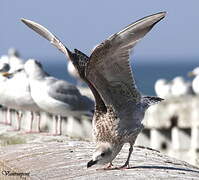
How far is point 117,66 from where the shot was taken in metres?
7.46

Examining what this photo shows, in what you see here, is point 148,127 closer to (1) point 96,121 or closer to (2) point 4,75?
(2) point 4,75

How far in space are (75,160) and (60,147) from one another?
35.8 inches

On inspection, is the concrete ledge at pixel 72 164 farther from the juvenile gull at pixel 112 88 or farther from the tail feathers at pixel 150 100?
the tail feathers at pixel 150 100

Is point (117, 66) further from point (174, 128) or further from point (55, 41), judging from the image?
point (174, 128)

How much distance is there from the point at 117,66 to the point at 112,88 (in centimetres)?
25

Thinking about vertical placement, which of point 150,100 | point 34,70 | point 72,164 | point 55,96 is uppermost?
point 34,70

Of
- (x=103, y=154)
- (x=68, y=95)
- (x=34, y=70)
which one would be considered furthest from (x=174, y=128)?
(x=103, y=154)

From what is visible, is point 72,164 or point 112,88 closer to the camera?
point 112,88

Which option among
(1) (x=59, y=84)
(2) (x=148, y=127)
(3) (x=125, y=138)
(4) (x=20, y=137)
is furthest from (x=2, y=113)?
(3) (x=125, y=138)

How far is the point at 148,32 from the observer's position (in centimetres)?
716

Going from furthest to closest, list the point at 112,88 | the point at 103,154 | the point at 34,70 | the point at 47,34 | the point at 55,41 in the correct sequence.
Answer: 1. the point at 34,70
2. the point at 47,34
3. the point at 55,41
4. the point at 112,88
5. the point at 103,154

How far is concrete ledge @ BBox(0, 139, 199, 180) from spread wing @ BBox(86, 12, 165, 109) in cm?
72

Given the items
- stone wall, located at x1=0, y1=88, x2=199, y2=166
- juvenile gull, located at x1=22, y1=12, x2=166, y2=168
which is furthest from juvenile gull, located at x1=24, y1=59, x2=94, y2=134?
juvenile gull, located at x1=22, y1=12, x2=166, y2=168

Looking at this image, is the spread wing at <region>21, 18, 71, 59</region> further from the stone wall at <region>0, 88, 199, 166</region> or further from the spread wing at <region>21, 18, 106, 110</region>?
the stone wall at <region>0, 88, 199, 166</region>
